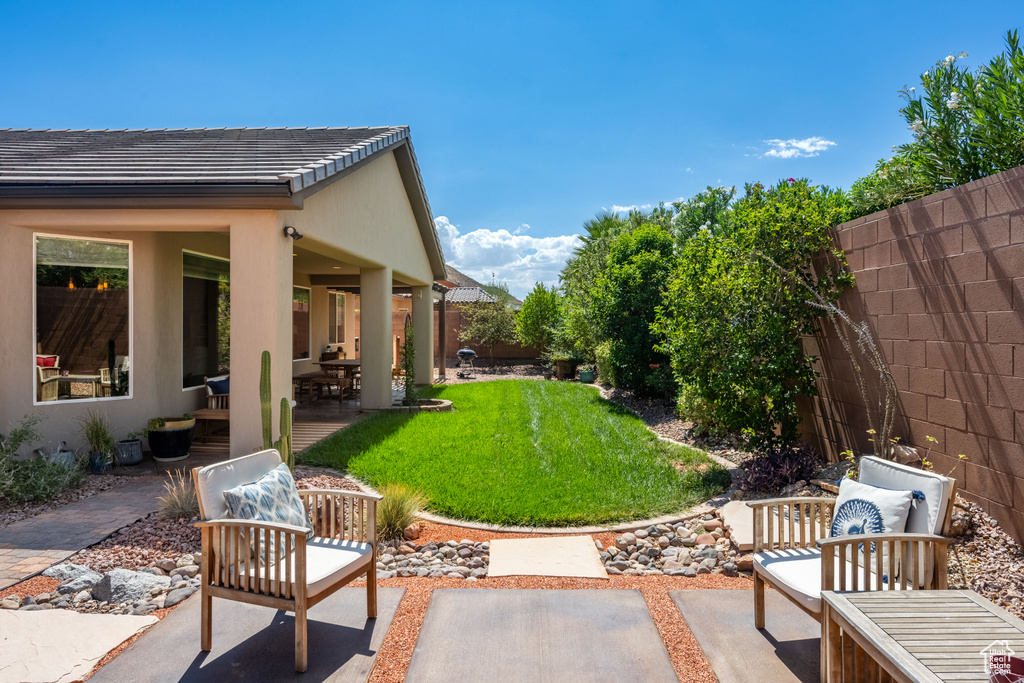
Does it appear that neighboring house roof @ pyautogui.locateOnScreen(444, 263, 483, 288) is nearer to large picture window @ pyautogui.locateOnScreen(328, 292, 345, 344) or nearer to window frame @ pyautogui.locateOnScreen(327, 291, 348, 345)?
window frame @ pyautogui.locateOnScreen(327, 291, 348, 345)

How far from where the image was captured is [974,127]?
5.08 m

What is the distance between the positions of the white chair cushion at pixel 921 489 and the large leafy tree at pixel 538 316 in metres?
18.0

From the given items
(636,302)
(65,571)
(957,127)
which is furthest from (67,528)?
(636,302)

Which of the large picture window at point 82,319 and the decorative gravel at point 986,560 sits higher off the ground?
the large picture window at point 82,319

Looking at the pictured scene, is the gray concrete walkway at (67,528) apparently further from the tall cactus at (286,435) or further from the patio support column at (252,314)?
the tall cactus at (286,435)

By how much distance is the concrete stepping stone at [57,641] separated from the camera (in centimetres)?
291

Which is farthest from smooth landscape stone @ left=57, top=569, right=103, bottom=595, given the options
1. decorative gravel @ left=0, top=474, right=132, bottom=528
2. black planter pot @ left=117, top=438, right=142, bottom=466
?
black planter pot @ left=117, top=438, right=142, bottom=466

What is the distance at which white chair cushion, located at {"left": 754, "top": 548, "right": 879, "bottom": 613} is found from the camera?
2895 millimetres

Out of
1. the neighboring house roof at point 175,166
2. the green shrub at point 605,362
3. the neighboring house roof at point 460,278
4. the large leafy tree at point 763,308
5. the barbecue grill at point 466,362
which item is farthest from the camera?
the neighboring house roof at point 460,278

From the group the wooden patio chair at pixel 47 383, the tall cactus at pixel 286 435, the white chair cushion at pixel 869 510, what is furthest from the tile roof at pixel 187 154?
the white chair cushion at pixel 869 510

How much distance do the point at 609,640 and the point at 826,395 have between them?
15.9 feet

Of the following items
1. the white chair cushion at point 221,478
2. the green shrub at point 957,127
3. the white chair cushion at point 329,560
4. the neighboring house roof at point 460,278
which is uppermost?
the neighboring house roof at point 460,278

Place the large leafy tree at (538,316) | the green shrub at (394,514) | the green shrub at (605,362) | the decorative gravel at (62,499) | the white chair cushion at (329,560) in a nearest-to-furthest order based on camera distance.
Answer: the white chair cushion at (329,560) < the green shrub at (394,514) < the decorative gravel at (62,499) < the green shrub at (605,362) < the large leafy tree at (538,316)

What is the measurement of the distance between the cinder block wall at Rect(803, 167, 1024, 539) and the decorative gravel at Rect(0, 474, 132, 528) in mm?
8410
